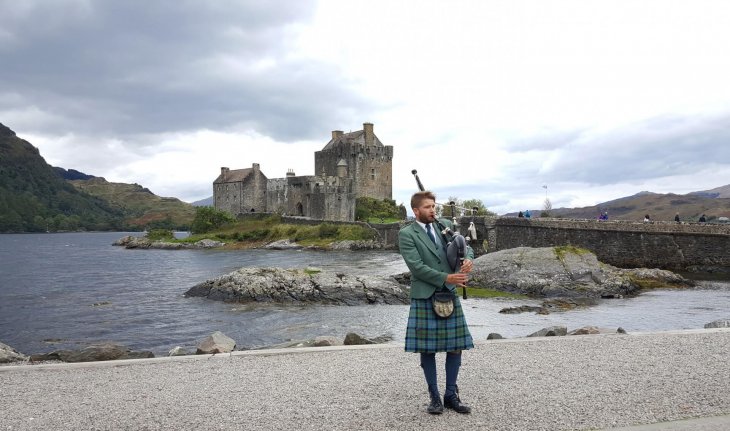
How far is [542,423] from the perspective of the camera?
5828 millimetres

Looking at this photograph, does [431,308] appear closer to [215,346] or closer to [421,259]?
[421,259]

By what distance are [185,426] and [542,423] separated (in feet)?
12.0

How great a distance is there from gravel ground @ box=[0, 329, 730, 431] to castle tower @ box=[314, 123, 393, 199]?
2995 inches

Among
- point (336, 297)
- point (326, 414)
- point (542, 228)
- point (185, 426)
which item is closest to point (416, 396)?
point (326, 414)

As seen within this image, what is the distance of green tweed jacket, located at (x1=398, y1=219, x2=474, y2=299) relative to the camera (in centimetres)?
620

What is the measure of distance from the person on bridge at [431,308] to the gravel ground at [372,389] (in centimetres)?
40

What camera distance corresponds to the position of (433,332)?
6223mm

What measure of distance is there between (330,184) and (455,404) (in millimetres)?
76538

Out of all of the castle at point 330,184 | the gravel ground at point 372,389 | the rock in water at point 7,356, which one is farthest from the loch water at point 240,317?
the castle at point 330,184

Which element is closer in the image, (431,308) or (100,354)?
(431,308)

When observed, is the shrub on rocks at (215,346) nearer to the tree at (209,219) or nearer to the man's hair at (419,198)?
the man's hair at (419,198)

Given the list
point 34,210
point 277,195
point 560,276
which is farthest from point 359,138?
point 34,210

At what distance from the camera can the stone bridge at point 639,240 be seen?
34.1 meters

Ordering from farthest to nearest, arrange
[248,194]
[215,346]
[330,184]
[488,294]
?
[248,194] < [330,184] < [488,294] < [215,346]
